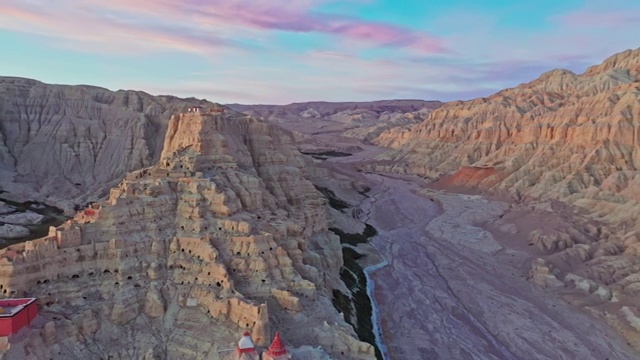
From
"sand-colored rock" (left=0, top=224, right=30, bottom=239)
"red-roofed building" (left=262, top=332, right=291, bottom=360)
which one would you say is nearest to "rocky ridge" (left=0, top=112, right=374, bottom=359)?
"red-roofed building" (left=262, top=332, right=291, bottom=360)

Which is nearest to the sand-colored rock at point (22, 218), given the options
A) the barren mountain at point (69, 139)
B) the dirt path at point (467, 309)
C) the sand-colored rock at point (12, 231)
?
the sand-colored rock at point (12, 231)

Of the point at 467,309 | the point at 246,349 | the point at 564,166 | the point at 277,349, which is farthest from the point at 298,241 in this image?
the point at 564,166

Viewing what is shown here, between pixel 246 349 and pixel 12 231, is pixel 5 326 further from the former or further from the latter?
pixel 12 231

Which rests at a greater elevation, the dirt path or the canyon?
the canyon

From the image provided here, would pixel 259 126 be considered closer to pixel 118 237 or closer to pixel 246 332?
pixel 118 237

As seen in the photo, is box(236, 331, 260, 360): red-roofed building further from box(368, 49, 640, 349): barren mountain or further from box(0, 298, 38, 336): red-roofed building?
box(368, 49, 640, 349): barren mountain

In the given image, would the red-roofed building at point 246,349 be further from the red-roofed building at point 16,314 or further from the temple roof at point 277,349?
the red-roofed building at point 16,314
